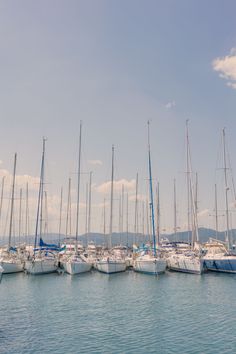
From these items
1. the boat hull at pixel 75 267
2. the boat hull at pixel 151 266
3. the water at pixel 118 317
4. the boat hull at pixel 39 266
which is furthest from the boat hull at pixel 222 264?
the boat hull at pixel 39 266

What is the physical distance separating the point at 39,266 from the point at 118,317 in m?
29.0

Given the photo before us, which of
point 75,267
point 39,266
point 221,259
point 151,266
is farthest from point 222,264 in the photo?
point 39,266

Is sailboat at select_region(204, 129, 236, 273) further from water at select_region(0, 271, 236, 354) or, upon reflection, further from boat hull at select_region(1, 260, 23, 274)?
boat hull at select_region(1, 260, 23, 274)

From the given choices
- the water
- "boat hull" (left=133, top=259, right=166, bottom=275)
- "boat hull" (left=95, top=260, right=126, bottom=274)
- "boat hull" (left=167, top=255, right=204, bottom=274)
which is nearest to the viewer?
the water

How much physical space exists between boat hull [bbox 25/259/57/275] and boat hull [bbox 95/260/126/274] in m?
7.24

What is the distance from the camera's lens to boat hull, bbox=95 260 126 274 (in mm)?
53781

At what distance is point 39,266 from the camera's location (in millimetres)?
53250

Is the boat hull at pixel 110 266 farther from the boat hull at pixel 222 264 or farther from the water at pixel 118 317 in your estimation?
the boat hull at pixel 222 264

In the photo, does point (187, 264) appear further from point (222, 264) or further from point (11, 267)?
point (11, 267)

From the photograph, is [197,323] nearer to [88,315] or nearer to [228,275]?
[88,315]

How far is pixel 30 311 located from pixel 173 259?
34.4 meters

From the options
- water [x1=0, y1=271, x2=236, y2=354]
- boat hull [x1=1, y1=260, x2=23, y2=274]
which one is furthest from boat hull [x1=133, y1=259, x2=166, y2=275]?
boat hull [x1=1, y1=260, x2=23, y2=274]

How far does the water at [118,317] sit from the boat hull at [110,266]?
26.2ft

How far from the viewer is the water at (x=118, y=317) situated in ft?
67.4
